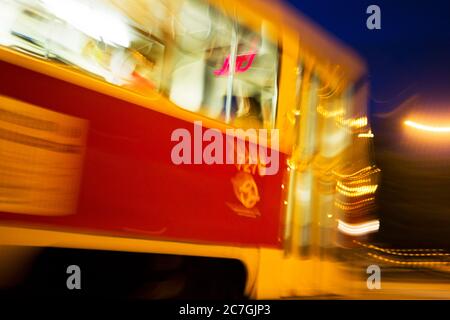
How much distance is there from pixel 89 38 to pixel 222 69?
958 mm

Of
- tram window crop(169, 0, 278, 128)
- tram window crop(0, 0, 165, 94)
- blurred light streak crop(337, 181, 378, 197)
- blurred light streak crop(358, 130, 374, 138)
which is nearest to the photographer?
tram window crop(0, 0, 165, 94)

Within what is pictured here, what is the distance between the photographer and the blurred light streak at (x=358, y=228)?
14.0 feet

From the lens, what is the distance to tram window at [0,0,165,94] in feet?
7.87

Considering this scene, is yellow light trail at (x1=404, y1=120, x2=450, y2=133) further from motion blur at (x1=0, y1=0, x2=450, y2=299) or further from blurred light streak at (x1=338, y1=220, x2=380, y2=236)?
blurred light streak at (x1=338, y1=220, x2=380, y2=236)

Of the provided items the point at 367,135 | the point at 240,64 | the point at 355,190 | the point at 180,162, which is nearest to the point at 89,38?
the point at 180,162

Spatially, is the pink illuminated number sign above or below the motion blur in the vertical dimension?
above

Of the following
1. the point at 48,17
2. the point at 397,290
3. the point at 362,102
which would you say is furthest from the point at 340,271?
the point at 48,17

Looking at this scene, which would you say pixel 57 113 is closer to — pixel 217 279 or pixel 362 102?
pixel 217 279

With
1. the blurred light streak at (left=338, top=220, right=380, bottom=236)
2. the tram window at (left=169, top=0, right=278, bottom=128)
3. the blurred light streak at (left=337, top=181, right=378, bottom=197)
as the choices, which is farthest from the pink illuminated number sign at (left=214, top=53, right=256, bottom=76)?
the blurred light streak at (left=338, top=220, right=380, bottom=236)

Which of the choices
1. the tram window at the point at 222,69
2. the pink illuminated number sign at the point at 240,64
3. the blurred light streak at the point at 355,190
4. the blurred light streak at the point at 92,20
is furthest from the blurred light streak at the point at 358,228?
the blurred light streak at the point at 92,20

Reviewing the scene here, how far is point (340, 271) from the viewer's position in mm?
4141

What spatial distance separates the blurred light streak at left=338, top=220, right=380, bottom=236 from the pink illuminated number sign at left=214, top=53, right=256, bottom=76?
1648 millimetres

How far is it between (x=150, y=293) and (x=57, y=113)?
1.31 m

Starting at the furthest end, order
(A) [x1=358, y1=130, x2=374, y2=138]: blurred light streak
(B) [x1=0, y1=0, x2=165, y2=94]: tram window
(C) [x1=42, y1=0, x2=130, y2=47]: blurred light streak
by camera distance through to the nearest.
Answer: (A) [x1=358, y1=130, x2=374, y2=138]: blurred light streak < (C) [x1=42, y1=0, x2=130, y2=47]: blurred light streak < (B) [x1=0, y1=0, x2=165, y2=94]: tram window
